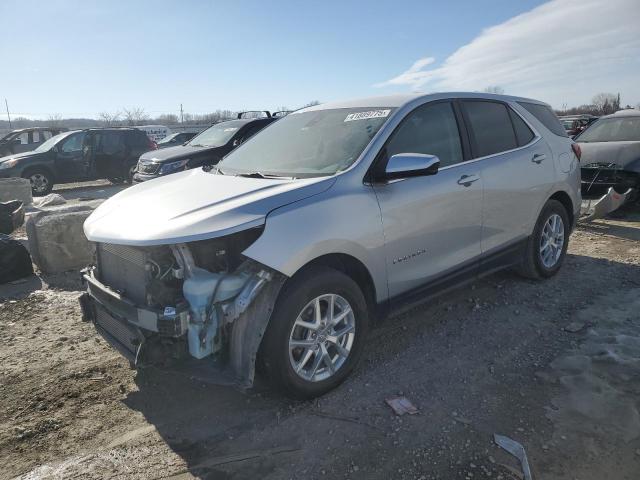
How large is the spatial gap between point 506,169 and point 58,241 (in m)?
5.18

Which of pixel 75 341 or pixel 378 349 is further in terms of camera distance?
pixel 75 341

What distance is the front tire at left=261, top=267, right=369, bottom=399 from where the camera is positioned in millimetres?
2887

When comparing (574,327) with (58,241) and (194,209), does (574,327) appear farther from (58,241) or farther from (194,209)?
(58,241)

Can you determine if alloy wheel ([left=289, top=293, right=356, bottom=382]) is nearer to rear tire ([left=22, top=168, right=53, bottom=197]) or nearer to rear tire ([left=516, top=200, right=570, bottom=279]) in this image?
rear tire ([left=516, top=200, right=570, bottom=279])

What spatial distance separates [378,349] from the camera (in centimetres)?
385

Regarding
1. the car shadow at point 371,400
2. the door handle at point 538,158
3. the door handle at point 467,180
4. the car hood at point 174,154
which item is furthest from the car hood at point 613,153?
the car hood at point 174,154

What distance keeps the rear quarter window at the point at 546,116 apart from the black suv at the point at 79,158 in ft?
38.7

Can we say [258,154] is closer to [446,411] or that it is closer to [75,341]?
[75,341]

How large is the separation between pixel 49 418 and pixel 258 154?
96.0 inches

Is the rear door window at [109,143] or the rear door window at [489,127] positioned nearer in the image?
the rear door window at [489,127]

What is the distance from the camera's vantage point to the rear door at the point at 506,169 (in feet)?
13.9

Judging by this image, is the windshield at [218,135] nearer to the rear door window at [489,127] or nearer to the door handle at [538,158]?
the rear door window at [489,127]

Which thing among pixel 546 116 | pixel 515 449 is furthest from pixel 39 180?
pixel 515 449

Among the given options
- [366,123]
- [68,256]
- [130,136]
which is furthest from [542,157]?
[130,136]
